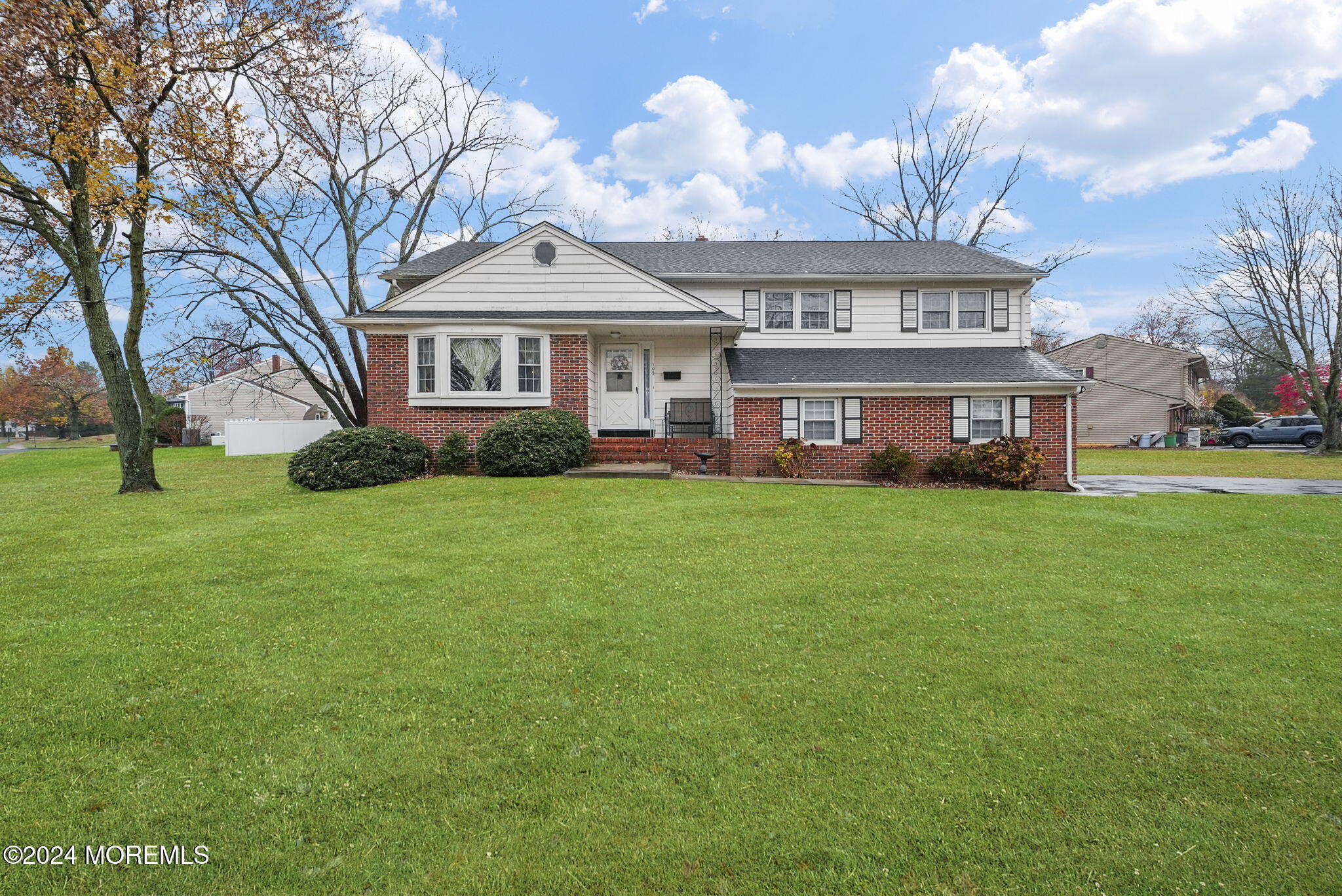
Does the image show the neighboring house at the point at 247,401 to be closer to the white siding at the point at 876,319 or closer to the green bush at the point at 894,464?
the white siding at the point at 876,319

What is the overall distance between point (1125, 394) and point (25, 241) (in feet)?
152

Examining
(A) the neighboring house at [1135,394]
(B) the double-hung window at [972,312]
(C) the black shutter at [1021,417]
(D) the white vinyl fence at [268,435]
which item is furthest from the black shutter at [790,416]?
(A) the neighboring house at [1135,394]

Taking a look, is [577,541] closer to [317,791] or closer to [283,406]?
[317,791]

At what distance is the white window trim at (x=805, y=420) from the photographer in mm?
15125

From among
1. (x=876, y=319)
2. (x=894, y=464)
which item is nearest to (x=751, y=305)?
(x=876, y=319)

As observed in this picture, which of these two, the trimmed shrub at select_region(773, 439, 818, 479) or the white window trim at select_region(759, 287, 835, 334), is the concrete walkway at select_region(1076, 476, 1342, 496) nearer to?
the trimmed shrub at select_region(773, 439, 818, 479)

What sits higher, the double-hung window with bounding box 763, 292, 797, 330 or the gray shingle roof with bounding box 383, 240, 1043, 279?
the gray shingle roof with bounding box 383, 240, 1043, 279

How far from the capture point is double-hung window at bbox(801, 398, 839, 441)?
15.2 m

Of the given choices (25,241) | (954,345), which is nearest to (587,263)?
(954,345)

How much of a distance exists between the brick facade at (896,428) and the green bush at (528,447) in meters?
4.22

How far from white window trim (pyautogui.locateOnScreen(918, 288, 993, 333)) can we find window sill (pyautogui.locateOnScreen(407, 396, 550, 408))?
11.2m

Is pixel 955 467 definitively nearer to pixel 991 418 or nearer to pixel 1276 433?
pixel 991 418

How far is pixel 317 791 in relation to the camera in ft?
9.18

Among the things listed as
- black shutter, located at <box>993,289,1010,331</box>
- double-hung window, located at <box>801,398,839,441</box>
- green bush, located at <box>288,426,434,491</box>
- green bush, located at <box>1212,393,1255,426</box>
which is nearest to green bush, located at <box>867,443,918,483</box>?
double-hung window, located at <box>801,398,839,441</box>
